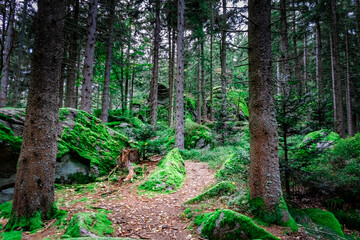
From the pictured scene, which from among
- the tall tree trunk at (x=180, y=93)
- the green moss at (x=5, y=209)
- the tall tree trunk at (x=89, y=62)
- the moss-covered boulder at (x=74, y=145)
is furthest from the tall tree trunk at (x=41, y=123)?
the tall tree trunk at (x=180, y=93)

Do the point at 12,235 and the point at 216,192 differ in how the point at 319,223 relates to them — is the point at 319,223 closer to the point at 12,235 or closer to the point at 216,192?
the point at 216,192

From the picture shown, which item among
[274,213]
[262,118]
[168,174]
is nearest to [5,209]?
[168,174]

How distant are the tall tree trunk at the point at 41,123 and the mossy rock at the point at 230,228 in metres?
3.22

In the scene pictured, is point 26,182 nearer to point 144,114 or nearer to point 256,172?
point 256,172

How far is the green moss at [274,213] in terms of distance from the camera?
3.40 metres

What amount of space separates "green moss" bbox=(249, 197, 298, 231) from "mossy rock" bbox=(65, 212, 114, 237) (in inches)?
113

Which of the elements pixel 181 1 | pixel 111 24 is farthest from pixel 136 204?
pixel 111 24

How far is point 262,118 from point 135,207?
3687 millimetres

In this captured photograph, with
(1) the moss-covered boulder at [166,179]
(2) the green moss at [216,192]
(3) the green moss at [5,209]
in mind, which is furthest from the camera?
(1) the moss-covered boulder at [166,179]

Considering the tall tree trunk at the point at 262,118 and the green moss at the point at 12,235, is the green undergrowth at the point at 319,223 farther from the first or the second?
the green moss at the point at 12,235

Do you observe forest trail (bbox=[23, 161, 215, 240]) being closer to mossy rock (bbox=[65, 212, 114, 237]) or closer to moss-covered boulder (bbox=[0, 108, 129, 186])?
mossy rock (bbox=[65, 212, 114, 237])

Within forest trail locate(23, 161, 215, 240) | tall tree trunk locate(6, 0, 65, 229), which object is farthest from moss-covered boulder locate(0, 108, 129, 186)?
tall tree trunk locate(6, 0, 65, 229)

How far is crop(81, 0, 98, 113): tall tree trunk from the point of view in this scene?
9.89 m

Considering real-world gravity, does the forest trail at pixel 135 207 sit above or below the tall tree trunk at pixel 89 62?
below
